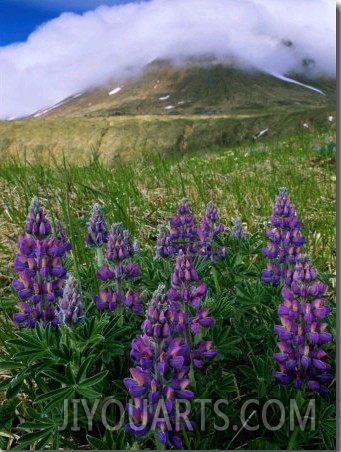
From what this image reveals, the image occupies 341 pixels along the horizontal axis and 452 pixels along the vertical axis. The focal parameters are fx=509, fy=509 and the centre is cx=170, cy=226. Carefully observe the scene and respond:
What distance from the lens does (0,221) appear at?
3.81m

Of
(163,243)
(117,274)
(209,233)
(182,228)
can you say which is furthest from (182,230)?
(117,274)

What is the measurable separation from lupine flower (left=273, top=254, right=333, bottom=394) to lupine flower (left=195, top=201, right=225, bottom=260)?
0.81 metres

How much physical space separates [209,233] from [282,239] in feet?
1.28

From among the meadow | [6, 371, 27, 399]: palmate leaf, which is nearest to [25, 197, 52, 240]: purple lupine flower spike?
the meadow

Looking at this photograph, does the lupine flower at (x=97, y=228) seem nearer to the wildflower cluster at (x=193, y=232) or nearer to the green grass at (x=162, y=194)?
the wildflower cluster at (x=193, y=232)

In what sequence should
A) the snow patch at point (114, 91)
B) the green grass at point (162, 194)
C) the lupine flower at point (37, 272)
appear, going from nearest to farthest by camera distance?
the lupine flower at point (37, 272)
the snow patch at point (114, 91)
the green grass at point (162, 194)

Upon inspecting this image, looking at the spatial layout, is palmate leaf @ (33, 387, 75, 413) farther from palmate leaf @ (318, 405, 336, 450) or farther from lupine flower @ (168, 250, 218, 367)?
palmate leaf @ (318, 405, 336, 450)

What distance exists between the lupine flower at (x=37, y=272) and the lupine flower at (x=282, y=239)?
887 mm

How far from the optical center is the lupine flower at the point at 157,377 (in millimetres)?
1233

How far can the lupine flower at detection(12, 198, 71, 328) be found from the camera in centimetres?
170

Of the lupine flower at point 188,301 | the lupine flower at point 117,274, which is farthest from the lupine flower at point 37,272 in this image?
the lupine flower at point 188,301

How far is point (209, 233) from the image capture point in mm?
2443

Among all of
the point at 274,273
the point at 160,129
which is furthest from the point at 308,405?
the point at 160,129

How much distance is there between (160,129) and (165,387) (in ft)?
46.7
